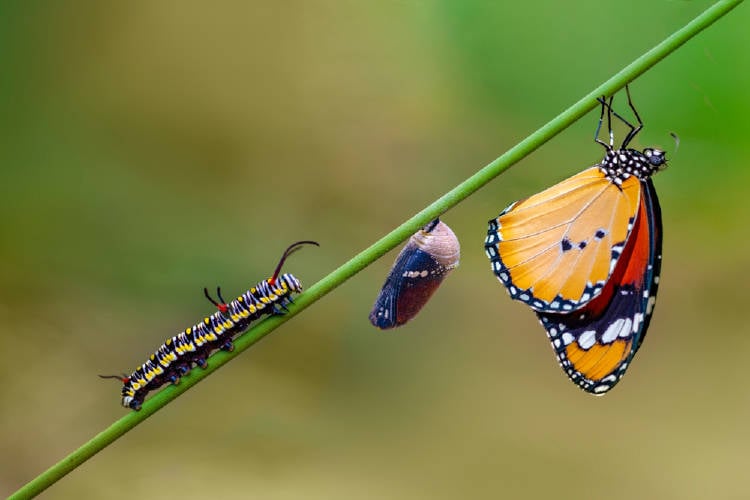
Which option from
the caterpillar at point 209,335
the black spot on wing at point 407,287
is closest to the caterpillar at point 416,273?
the black spot on wing at point 407,287

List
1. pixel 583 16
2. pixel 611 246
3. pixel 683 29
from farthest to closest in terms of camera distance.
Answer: pixel 583 16 < pixel 611 246 < pixel 683 29

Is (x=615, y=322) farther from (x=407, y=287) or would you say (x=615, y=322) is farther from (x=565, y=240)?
(x=407, y=287)

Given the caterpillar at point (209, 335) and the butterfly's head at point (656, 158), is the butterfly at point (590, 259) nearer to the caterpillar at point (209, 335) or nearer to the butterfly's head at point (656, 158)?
the butterfly's head at point (656, 158)

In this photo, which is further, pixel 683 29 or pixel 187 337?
pixel 187 337

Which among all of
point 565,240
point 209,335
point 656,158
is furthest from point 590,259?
point 209,335

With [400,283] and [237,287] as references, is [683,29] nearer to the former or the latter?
[400,283]

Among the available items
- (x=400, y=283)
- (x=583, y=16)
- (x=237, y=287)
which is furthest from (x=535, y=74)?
(x=400, y=283)

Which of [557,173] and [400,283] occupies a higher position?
[557,173]
